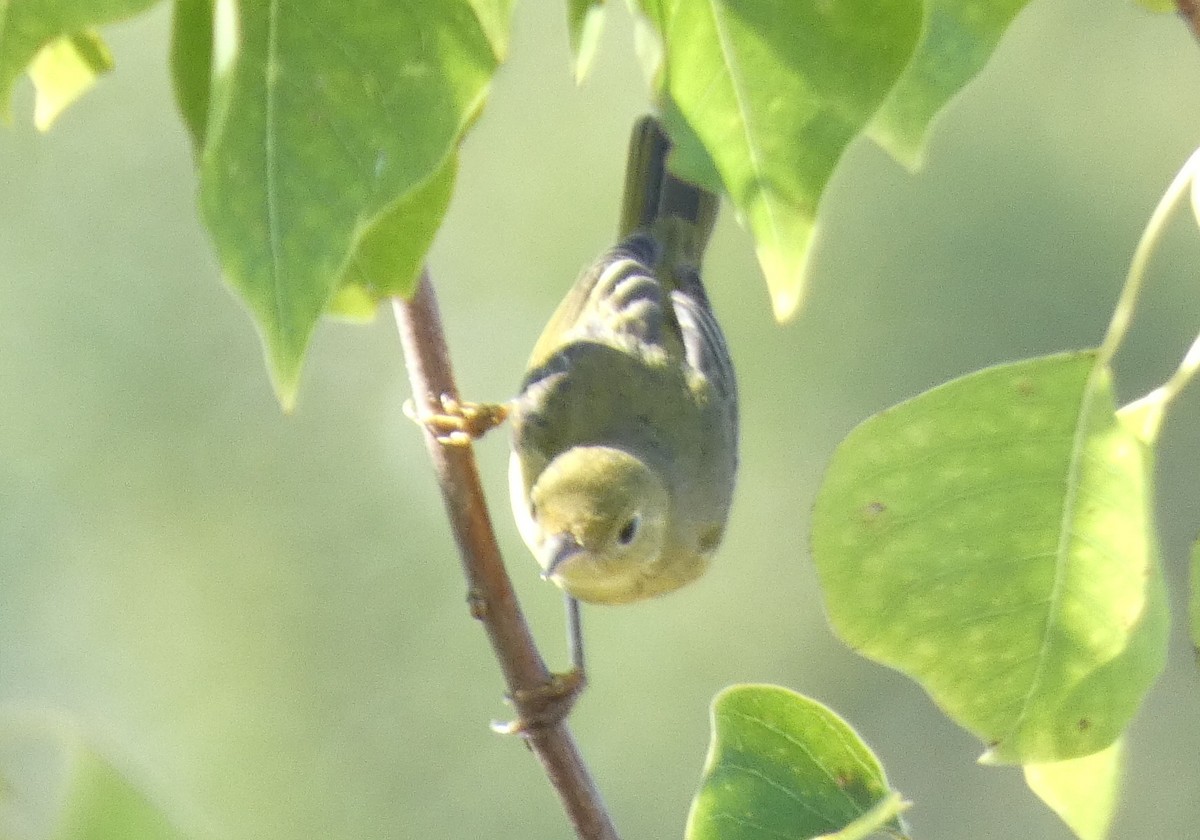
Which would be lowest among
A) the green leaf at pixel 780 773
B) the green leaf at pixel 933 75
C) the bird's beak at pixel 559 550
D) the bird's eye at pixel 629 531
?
the bird's eye at pixel 629 531

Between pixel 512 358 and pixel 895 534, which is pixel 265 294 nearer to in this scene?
pixel 895 534

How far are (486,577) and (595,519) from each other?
1.80m

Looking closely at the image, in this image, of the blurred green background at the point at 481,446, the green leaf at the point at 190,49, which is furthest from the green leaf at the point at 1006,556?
the blurred green background at the point at 481,446

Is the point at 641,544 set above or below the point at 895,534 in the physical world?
below

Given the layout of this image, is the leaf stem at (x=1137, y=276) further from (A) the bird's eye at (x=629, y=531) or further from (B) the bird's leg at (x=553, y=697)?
(A) the bird's eye at (x=629, y=531)

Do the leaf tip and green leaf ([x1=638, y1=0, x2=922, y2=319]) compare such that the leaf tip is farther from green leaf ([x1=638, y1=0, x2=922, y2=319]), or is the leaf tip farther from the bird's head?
the bird's head

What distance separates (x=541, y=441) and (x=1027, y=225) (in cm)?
495

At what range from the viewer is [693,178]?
105 cm

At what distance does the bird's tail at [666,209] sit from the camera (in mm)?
4266

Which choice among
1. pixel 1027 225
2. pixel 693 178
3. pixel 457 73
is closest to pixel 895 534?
pixel 693 178

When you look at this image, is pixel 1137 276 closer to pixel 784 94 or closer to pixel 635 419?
pixel 784 94

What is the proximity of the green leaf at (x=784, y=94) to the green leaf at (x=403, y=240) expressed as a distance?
0.71 feet

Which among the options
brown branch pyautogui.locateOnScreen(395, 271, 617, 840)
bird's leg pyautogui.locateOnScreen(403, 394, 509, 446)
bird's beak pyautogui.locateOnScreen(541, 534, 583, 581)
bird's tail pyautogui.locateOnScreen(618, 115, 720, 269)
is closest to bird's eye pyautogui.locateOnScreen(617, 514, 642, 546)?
bird's beak pyautogui.locateOnScreen(541, 534, 583, 581)

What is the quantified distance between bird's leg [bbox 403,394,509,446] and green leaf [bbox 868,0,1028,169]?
753 millimetres
